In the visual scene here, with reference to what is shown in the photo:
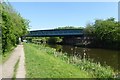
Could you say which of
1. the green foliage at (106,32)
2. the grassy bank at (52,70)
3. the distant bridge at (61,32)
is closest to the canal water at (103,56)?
the grassy bank at (52,70)

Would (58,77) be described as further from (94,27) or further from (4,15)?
(94,27)

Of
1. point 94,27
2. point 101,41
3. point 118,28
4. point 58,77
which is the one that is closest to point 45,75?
point 58,77

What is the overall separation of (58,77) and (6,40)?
42.2 feet

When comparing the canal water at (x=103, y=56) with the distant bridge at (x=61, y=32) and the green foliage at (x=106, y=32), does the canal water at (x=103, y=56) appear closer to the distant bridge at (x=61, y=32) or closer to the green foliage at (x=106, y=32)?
the green foliage at (x=106, y=32)

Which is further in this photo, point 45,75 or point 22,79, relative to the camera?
point 45,75

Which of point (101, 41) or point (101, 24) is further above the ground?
point (101, 24)

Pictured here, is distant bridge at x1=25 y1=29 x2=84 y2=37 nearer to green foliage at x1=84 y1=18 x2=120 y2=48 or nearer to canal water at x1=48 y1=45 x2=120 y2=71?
green foliage at x1=84 y1=18 x2=120 y2=48

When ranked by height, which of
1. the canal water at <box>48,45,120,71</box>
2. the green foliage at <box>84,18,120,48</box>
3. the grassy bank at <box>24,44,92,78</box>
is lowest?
the canal water at <box>48,45,120,71</box>

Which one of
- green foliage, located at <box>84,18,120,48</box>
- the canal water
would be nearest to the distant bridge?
green foliage, located at <box>84,18,120,48</box>

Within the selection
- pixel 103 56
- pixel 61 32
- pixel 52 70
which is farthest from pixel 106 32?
pixel 52 70

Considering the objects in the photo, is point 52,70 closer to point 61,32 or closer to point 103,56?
point 103,56

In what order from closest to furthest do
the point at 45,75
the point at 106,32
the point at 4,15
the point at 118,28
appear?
the point at 45,75 → the point at 4,15 → the point at 118,28 → the point at 106,32

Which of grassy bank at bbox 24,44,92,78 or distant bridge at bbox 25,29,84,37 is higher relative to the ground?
distant bridge at bbox 25,29,84,37

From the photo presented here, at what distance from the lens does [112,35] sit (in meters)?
68.2
